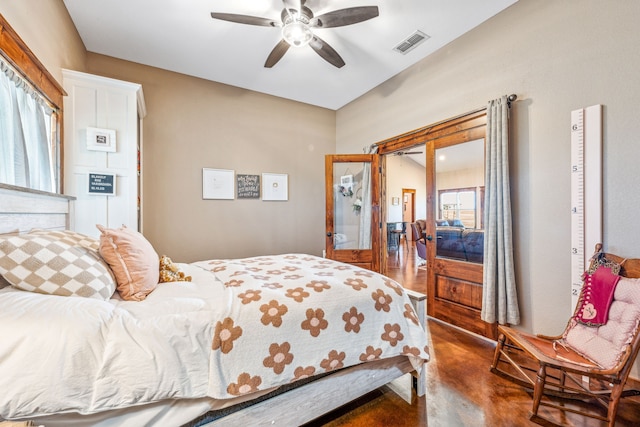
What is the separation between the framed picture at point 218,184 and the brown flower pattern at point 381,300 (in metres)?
2.86

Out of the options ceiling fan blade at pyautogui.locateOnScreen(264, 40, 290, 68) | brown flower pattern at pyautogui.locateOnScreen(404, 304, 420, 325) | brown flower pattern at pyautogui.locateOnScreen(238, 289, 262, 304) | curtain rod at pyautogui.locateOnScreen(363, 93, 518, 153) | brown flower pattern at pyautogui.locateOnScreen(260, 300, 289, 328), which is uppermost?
ceiling fan blade at pyautogui.locateOnScreen(264, 40, 290, 68)

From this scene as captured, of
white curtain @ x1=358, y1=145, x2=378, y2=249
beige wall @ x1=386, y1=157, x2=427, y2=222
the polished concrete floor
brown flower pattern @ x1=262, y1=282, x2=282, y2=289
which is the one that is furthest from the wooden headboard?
beige wall @ x1=386, y1=157, x2=427, y2=222

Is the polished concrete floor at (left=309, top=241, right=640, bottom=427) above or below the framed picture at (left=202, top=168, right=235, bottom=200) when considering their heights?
below

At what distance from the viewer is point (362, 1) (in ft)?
7.54

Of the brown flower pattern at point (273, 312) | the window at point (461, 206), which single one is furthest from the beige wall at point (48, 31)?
the window at point (461, 206)

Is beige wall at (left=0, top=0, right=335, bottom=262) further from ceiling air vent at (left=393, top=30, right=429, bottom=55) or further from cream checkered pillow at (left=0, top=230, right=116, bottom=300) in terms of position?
cream checkered pillow at (left=0, top=230, right=116, bottom=300)

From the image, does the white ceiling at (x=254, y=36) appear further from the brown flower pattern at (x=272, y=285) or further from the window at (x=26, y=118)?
the brown flower pattern at (x=272, y=285)

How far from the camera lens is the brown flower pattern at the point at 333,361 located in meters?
1.35

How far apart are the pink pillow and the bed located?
0.03 m

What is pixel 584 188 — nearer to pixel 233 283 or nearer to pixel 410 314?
pixel 410 314

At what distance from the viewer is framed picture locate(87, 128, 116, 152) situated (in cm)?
241

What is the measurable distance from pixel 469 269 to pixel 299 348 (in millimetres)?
2144

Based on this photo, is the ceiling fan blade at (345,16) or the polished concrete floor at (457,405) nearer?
the polished concrete floor at (457,405)

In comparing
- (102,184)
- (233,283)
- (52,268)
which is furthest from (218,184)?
(52,268)
